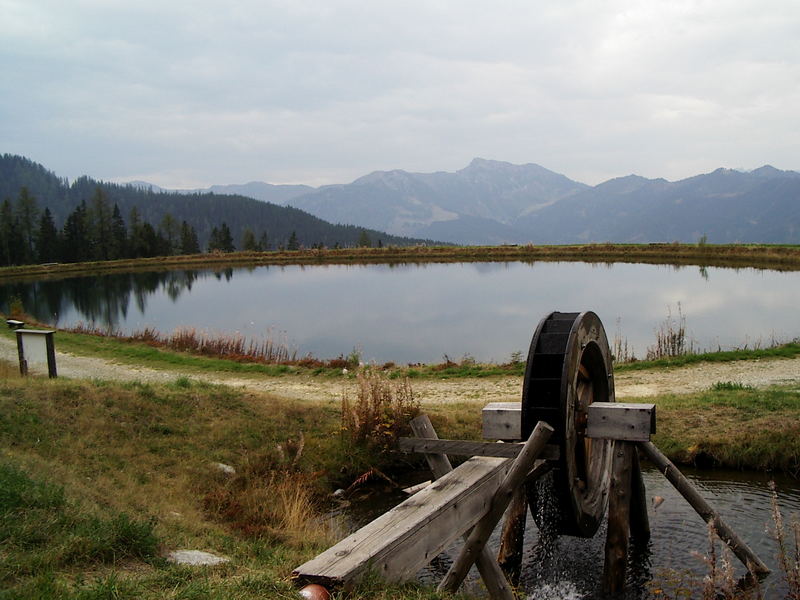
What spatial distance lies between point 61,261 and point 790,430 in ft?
326

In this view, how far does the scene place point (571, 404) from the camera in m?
7.02

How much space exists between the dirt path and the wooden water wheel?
19.6 feet

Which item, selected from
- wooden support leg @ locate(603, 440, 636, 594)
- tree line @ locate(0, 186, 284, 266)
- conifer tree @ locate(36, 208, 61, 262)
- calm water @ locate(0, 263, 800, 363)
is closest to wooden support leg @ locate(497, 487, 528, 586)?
wooden support leg @ locate(603, 440, 636, 594)

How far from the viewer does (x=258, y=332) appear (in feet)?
105

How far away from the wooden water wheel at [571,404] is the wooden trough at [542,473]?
0.5 inches

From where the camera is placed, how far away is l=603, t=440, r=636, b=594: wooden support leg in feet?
23.1

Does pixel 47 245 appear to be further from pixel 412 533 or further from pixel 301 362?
pixel 412 533

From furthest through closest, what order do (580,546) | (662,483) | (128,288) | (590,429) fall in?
(128,288)
(662,483)
(580,546)
(590,429)

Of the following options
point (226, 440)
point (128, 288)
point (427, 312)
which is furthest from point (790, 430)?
point (128, 288)

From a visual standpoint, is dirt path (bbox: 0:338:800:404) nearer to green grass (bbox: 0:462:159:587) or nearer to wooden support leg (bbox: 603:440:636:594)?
wooden support leg (bbox: 603:440:636:594)

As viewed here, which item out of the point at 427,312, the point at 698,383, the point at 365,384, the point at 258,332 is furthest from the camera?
the point at 427,312

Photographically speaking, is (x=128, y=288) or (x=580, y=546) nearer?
(x=580, y=546)

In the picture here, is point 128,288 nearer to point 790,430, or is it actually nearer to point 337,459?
point 337,459

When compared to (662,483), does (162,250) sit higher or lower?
higher
